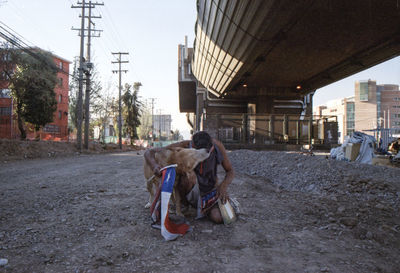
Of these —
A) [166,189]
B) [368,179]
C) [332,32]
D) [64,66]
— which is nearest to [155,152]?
[166,189]

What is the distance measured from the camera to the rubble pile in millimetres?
5012

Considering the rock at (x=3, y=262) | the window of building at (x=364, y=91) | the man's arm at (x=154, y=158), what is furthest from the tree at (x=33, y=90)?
the window of building at (x=364, y=91)

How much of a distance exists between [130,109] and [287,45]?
3548cm

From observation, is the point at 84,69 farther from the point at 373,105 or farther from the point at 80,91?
the point at 373,105

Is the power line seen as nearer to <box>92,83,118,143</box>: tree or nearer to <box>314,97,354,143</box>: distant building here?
<box>92,83,118,143</box>: tree

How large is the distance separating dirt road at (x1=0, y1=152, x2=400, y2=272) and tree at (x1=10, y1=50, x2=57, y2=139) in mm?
21440

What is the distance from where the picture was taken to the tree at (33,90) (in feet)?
71.1

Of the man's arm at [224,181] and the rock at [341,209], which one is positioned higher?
the man's arm at [224,181]

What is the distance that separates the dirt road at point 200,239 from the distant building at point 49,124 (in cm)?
1768

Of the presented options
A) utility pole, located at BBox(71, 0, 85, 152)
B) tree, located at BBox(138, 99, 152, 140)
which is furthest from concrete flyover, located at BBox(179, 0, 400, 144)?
tree, located at BBox(138, 99, 152, 140)

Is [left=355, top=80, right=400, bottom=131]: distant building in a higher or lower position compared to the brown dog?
higher

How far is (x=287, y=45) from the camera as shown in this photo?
11.1 metres

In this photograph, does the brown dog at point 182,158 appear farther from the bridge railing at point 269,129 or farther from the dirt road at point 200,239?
the bridge railing at point 269,129

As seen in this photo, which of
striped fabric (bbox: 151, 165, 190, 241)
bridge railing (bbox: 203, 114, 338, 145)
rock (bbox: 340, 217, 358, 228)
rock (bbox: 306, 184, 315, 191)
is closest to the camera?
striped fabric (bbox: 151, 165, 190, 241)
